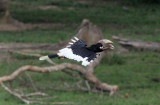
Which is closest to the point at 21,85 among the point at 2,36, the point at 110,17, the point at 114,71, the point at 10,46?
the point at 114,71

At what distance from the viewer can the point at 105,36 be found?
1528 cm

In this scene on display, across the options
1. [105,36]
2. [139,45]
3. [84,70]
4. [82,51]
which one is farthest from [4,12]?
[82,51]

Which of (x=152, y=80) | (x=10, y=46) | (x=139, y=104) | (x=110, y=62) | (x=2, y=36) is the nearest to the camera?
(x=139, y=104)

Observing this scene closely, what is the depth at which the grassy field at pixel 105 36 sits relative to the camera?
10688 millimetres

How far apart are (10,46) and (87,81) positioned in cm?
393

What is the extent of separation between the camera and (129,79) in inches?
470

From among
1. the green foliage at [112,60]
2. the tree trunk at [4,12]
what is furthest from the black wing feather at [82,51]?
the tree trunk at [4,12]

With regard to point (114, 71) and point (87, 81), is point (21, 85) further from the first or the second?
point (114, 71)

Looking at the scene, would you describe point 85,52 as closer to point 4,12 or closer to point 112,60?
point 112,60

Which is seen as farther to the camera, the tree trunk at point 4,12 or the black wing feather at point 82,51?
the tree trunk at point 4,12

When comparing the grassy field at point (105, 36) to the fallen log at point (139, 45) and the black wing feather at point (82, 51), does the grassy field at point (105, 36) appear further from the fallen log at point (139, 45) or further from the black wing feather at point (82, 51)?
the black wing feather at point (82, 51)

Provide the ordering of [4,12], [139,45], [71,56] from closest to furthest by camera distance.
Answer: [71,56] < [139,45] < [4,12]

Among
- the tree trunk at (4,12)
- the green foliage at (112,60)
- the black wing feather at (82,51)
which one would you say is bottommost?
the tree trunk at (4,12)

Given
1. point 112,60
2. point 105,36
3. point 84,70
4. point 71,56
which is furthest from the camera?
point 105,36
